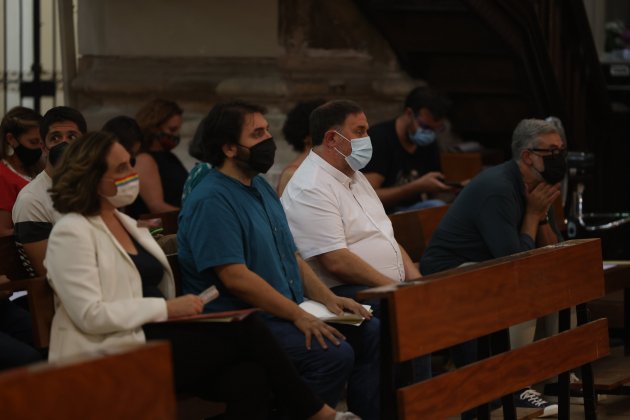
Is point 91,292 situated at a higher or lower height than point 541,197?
lower

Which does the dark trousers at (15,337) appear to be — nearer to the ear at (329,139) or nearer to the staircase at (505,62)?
the ear at (329,139)

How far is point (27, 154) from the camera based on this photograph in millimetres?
5941

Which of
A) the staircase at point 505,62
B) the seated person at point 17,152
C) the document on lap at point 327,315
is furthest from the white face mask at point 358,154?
the staircase at point 505,62

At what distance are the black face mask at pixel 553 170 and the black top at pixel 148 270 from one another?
88.4 inches

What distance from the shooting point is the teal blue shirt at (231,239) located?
191 inches

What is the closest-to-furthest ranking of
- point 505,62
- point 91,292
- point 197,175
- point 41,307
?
1. point 91,292
2. point 41,307
3. point 197,175
4. point 505,62

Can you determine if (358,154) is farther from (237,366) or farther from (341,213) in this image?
(237,366)

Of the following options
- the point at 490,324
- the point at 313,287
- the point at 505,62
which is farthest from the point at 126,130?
the point at 505,62

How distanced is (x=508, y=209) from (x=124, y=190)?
2.13 meters

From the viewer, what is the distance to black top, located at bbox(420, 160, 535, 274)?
6.00 metres

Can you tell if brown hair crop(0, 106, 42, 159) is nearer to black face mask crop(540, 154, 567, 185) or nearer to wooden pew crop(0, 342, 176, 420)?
black face mask crop(540, 154, 567, 185)

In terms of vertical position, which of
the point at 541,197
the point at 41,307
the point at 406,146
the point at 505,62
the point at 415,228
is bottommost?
the point at 41,307

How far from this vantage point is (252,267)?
5.00 meters

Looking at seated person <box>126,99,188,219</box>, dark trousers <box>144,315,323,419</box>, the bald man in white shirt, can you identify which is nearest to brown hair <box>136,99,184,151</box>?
seated person <box>126,99,188,219</box>
